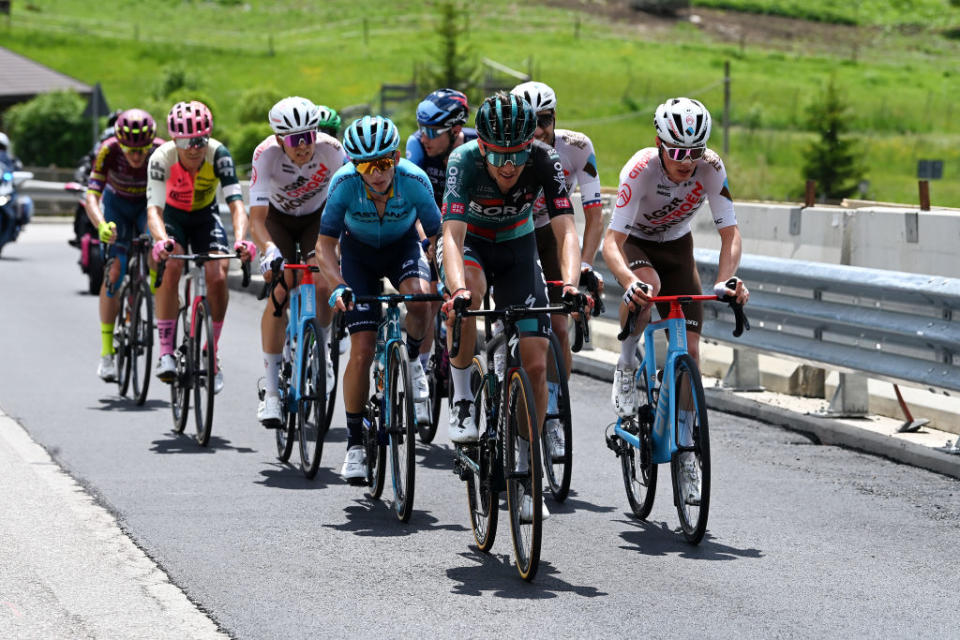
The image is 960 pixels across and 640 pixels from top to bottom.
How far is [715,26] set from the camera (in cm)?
15512

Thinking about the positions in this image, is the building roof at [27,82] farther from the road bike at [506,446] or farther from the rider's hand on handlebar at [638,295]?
the road bike at [506,446]

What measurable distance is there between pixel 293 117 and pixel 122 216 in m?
3.74

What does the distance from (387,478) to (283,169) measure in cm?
206

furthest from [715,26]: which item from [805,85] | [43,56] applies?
[43,56]

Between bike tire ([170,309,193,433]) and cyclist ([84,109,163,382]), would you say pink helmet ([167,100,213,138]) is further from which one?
cyclist ([84,109,163,382])

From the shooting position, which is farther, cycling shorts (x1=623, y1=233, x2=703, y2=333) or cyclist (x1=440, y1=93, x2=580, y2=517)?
cycling shorts (x1=623, y1=233, x2=703, y2=333)

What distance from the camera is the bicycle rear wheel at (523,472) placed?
20.9 feet

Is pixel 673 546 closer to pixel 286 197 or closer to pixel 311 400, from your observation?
pixel 311 400

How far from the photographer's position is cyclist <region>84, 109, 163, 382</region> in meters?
12.1

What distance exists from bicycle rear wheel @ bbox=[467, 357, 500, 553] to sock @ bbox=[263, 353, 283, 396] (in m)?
2.49

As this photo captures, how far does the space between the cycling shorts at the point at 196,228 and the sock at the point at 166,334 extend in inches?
20.1

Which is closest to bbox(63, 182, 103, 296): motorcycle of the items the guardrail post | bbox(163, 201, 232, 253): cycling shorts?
bbox(163, 201, 232, 253): cycling shorts

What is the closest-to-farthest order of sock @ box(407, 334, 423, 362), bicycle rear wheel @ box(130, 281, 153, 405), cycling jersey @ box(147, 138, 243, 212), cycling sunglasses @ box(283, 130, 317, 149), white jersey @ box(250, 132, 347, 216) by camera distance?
sock @ box(407, 334, 423, 362) < cycling sunglasses @ box(283, 130, 317, 149) < white jersey @ box(250, 132, 347, 216) < cycling jersey @ box(147, 138, 243, 212) < bicycle rear wheel @ box(130, 281, 153, 405)

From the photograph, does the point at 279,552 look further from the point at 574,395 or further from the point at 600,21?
the point at 600,21
